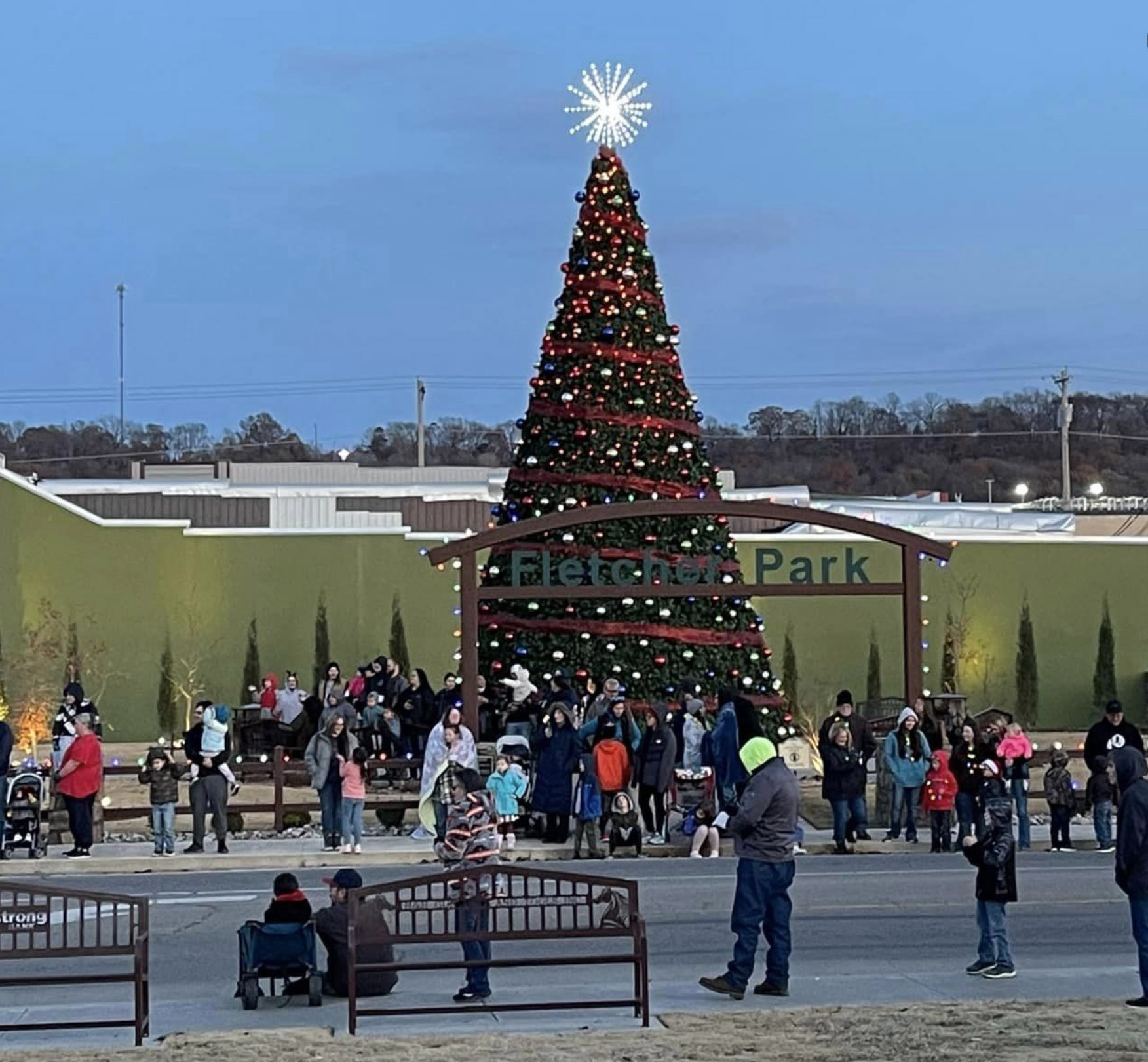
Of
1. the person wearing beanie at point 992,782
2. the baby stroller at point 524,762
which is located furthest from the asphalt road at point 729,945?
the baby stroller at point 524,762

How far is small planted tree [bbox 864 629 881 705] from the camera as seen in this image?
38750mm

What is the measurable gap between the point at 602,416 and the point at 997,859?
15747 mm

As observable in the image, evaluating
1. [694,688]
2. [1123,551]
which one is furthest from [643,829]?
[1123,551]

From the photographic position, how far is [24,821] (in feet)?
69.2

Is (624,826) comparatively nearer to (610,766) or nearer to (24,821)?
(610,766)

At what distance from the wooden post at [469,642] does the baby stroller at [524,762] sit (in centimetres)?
134

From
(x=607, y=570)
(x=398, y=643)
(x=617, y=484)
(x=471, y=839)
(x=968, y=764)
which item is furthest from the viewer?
(x=398, y=643)

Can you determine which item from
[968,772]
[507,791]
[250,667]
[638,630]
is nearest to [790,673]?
[250,667]

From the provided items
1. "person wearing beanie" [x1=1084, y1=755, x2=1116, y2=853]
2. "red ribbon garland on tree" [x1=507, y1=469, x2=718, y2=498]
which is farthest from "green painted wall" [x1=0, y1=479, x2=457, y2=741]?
"person wearing beanie" [x1=1084, y1=755, x2=1116, y2=853]

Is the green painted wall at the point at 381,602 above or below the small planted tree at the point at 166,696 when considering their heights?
above

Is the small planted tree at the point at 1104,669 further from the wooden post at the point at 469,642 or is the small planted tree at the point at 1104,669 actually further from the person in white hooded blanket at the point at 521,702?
the wooden post at the point at 469,642

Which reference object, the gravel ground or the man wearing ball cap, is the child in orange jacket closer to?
the gravel ground

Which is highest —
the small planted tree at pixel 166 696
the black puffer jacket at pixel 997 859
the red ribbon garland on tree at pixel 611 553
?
the red ribbon garland on tree at pixel 611 553

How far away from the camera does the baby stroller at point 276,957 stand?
40.0ft
